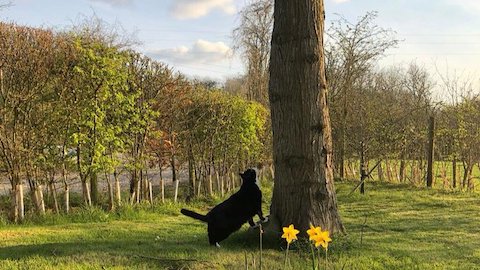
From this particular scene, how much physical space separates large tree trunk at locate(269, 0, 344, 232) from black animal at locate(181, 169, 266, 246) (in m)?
0.37

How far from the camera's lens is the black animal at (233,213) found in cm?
528

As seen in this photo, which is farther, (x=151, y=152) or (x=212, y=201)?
(x=212, y=201)

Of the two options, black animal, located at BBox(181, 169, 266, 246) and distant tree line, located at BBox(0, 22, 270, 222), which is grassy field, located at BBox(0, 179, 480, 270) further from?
distant tree line, located at BBox(0, 22, 270, 222)

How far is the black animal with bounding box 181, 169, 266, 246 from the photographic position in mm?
5281

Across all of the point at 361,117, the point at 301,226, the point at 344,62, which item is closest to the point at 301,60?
the point at 301,226

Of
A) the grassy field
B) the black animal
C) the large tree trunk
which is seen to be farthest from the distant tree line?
the large tree trunk

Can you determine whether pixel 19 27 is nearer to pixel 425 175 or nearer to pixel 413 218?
pixel 413 218

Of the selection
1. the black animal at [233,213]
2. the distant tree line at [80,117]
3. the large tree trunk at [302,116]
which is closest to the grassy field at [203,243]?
the black animal at [233,213]

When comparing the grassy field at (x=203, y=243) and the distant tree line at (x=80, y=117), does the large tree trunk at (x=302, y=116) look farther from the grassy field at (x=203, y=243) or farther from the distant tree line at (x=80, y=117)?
the distant tree line at (x=80, y=117)

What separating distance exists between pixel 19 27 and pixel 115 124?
2.42 metres

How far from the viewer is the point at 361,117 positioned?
17172 mm

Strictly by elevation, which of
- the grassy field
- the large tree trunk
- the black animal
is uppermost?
the large tree trunk

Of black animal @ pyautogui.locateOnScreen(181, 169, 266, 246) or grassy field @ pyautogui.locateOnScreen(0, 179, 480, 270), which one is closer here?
grassy field @ pyautogui.locateOnScreen(0, 179, 480, 270)

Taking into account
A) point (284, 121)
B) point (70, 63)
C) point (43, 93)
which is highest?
point (70, 63)
